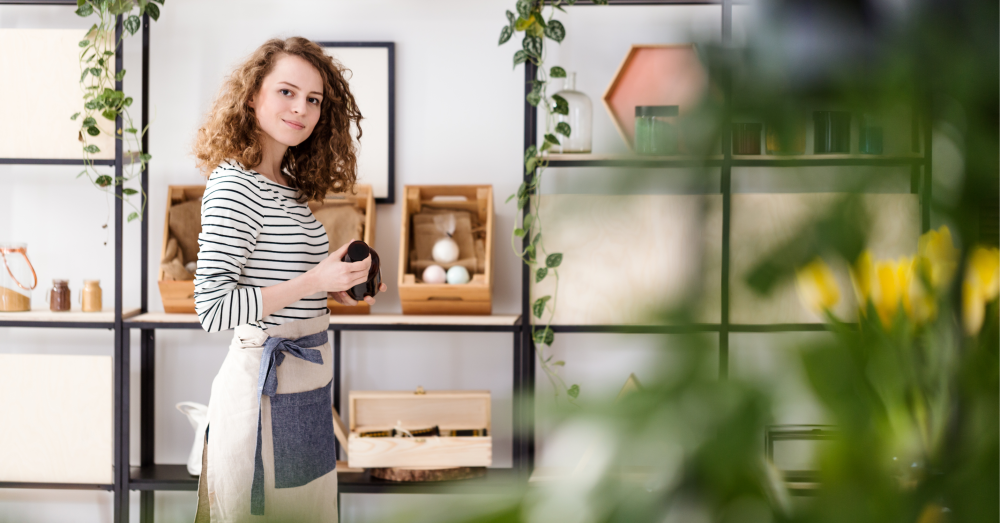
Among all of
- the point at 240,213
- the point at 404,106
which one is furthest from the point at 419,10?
the point at 240,213

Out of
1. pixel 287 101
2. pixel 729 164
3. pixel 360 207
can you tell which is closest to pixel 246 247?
pixel 287 101

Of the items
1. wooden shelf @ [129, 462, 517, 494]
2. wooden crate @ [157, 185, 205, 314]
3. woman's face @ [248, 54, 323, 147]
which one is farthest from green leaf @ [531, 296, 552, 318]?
wooden crate @ [157, 185, 205, 314]

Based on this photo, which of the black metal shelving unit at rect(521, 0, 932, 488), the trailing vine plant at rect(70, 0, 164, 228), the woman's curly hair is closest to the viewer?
the black metal shelving unit at rect(521, 0, 932, 488)

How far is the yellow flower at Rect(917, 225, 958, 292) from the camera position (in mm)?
136

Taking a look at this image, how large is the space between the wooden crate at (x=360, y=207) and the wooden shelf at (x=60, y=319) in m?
0.67

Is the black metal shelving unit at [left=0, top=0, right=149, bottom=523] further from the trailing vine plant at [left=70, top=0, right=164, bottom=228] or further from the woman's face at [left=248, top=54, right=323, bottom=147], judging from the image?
the woman's face at [left=248, top=54, right=323, bottom=147]

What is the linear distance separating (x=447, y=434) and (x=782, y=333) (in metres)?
2.04

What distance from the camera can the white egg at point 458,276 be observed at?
2064 millimetres

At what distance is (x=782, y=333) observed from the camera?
130 mm

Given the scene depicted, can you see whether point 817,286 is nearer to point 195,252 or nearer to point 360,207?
point 360,207

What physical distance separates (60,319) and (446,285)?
1193 millimetres

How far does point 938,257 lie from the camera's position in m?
0.14

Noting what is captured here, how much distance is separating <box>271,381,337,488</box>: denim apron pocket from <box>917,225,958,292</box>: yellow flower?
1354mm

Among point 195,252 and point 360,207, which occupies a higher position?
point 360,207
